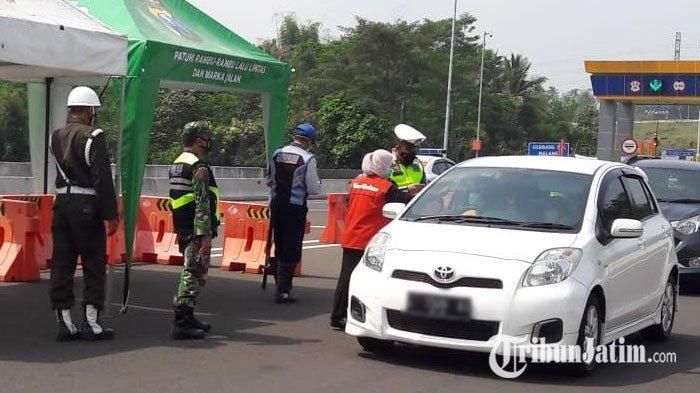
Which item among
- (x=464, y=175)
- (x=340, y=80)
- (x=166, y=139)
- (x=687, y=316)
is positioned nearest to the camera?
(x=464, y=175)

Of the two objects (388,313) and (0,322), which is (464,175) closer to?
(388,313)

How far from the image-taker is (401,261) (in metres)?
7.78

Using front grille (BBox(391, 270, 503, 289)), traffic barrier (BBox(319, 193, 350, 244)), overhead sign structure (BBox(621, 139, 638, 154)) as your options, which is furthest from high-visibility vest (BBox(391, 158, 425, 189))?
overhead sign structure (BBox(621, 139, 638, 154))

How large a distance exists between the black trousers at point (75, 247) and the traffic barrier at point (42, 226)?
440 cm

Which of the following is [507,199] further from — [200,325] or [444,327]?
[200,325]

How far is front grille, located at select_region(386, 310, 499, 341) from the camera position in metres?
7.44

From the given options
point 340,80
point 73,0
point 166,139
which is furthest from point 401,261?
point 340,80

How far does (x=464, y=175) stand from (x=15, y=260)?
19.3 feet

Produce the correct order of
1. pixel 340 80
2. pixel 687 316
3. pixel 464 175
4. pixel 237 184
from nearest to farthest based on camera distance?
1. pixel 464 175
2. pixel 687 316
3. pixel 237 184
4. pixel 340 80

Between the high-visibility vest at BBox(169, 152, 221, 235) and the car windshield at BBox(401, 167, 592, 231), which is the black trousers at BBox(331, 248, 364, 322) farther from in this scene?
the high-visibility vest at BBox(169, 152, 221, 235)

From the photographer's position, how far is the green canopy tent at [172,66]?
33.2ft

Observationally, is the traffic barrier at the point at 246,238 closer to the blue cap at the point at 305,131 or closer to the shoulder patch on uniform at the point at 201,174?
the blue cap at the point at 305,131

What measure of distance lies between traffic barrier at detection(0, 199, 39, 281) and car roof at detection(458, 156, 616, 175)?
5.69 m

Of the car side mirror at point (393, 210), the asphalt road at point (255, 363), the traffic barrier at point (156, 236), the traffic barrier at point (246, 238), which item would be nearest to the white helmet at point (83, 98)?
the asphalt road at point (255, 363)
